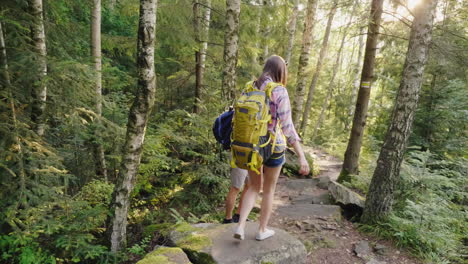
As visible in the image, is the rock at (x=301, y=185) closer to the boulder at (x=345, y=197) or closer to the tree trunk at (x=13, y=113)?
the boulder at (x=345, y=197)

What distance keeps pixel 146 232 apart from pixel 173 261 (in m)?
2.26

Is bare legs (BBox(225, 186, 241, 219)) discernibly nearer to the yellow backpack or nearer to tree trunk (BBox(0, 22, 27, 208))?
the yellow backpack

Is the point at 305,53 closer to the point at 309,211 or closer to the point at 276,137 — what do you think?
the point at 309,211

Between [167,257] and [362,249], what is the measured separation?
10.8ft

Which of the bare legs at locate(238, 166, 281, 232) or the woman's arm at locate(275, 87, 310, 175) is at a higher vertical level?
the woman's arm at locate(275, 87, 310, 175)

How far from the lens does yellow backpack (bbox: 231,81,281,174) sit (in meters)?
3.02

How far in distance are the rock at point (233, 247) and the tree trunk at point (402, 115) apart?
7.43 feet

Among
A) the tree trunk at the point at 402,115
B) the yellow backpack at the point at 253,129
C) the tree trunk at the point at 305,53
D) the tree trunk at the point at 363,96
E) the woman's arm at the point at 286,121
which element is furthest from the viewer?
the tree trunk at the point at 305,53

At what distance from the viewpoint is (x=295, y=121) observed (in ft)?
36.8

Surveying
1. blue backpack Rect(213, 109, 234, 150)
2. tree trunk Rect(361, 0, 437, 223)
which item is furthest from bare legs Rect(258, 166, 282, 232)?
tree trunk Rect(361, 0, 437, 223)

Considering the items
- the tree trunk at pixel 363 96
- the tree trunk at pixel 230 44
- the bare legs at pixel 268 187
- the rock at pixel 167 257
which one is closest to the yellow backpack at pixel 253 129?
the bare legs at pixel 268 187

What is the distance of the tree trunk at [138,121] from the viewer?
3.91m

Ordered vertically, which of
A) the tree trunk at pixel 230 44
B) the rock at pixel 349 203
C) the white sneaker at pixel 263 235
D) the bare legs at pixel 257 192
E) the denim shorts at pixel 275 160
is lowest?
the rock at pixel 349 203

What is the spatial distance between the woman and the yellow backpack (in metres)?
0.11
